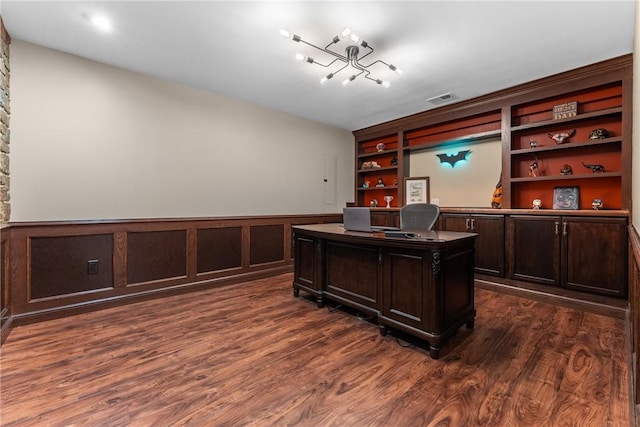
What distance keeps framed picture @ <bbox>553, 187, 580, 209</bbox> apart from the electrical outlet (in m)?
5.24

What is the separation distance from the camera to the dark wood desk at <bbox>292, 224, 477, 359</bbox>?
2090mm

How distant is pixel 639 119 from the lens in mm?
1834

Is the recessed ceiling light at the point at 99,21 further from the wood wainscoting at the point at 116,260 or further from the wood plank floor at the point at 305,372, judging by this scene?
the wood plank floor at the point at 305,372

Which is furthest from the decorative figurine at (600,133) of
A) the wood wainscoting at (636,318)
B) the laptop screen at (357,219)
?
the laptop screen at (357,219)

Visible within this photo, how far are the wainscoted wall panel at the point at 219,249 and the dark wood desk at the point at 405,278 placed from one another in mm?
1540

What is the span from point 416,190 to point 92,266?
4.56 meters

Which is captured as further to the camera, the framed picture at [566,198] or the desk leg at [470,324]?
the framed picture at [566,198]

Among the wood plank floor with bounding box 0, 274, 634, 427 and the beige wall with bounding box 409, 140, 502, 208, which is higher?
the beige wall with bounding box 409, 140, 502, 208

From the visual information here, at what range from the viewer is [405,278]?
226 cm

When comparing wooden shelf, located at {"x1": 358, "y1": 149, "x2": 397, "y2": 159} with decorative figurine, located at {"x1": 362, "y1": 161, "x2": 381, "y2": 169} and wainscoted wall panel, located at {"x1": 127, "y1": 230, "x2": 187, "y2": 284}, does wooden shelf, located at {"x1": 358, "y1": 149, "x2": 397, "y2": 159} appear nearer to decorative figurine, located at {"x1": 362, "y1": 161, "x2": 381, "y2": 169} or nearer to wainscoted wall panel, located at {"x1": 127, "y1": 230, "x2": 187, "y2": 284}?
decorative figurine, located at {"x1": 362, "y1": 161, "x2": 381, "y2": 169}

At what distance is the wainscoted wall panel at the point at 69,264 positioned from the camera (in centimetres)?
274

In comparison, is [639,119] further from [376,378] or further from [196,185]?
[196,185]

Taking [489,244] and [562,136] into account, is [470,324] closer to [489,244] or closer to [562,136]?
[489,244]

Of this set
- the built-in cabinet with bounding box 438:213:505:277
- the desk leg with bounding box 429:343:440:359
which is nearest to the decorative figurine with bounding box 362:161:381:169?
the built-in cabinet with bounding box 438:213:505:277
